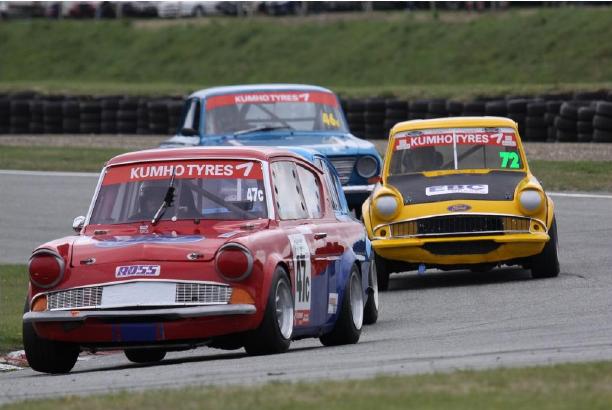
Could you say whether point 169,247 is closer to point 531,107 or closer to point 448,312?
point 448,312

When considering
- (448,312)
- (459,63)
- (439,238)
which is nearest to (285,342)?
(448,312)

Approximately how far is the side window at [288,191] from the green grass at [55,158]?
17.4 m

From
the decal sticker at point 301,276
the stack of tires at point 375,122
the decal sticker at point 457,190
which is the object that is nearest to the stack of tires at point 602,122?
the stack of tires at point 375,122

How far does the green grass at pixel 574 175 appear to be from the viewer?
22234 mm

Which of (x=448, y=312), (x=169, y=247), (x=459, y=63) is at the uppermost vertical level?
(x=169, y=247)

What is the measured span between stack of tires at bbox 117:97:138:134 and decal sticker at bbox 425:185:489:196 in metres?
20.7

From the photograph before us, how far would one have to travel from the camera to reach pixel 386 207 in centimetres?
1373

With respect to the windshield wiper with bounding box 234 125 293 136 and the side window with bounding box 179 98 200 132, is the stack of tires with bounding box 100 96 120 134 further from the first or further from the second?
the windshield wiper with bounding box 234 125 293 136

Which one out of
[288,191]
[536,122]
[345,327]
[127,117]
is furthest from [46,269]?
[127,117]

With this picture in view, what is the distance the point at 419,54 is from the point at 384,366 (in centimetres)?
3750

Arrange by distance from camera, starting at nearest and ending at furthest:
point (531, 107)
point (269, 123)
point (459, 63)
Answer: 1. point (269, 123)
2. point (531, 107)
3. point (459, 63)

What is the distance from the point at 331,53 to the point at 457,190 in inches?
1354

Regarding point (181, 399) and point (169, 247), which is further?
point (169, 247)

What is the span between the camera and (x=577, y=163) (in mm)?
24453
